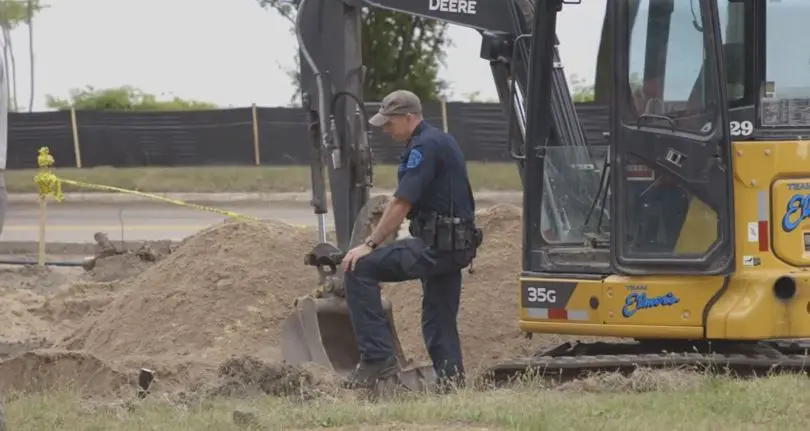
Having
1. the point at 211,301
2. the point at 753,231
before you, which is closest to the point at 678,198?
the point at 753,231

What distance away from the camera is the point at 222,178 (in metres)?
29.0

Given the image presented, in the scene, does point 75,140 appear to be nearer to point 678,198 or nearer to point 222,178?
point 222,178

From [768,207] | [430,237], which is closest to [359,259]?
[430,237]

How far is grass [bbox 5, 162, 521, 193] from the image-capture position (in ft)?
90.5

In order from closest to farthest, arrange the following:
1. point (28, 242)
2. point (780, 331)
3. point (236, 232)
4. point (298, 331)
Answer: point (780, 331) → point (298, 331) → point (236, 232) → point (28, 242)

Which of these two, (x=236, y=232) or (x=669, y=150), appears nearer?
(x=669, y=150)

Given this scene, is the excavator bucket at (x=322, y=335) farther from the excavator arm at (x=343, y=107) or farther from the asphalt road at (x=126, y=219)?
the asphalt road at (x=126, y=219)

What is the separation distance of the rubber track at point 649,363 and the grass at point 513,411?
0.50 meters

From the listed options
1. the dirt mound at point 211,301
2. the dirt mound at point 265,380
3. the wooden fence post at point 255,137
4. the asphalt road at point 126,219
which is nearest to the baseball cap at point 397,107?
the dirt mound at point 265,380

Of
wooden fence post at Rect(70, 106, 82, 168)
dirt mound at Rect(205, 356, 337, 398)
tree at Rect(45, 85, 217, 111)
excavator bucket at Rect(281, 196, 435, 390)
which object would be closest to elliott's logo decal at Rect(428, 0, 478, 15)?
excavator bucket at Rect(281, 196, 435, 390)

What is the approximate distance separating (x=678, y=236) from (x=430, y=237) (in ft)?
4.81

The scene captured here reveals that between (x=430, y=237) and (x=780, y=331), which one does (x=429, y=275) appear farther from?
(x=780, y=331)

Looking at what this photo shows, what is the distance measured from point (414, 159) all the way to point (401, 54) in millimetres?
30898

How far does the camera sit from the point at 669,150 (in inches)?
305
